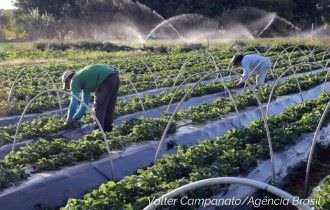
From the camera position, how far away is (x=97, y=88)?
8820 millimetres

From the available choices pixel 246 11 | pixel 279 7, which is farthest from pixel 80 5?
pixel 279 7

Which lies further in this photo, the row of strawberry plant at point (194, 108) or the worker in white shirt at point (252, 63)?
the worker in white shirt at point (252, 63)

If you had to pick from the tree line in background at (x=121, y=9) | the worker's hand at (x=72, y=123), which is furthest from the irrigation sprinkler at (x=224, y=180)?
the tree line in background at (x=121, y=9)

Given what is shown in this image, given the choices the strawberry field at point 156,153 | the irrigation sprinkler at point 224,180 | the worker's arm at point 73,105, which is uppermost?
the irrigation sprinkler at point 224,180

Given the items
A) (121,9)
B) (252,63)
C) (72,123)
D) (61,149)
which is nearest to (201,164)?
(61,149)

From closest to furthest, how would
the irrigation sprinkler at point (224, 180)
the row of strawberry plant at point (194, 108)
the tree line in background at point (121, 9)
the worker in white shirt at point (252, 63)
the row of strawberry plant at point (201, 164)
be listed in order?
the irrigation sprinkler at point (224, 180), the row of strawberry plant at point (201, 164), the row of strawberry plant at point (194, 108), the worker in white shirt at point (252, 63), the tree line in background at point (121, 9)

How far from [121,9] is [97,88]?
39176 millimetres

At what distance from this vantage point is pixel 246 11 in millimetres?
44469

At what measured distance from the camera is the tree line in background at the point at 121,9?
1719 inches

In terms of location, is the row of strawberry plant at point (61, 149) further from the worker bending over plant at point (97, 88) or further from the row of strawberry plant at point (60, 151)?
the worker bending over plant at point (97, 88)

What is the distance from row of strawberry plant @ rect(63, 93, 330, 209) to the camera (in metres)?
5.29

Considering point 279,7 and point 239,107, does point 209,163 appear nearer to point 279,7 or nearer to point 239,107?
point 239,107

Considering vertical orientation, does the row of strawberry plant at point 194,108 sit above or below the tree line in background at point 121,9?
below

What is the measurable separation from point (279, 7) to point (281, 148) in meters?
38.9
